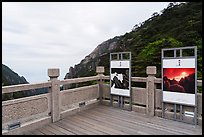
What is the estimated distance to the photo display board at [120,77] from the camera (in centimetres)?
456

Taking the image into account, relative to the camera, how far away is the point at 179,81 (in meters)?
3.64

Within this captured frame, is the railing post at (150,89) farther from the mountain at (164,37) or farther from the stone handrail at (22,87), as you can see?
the mountain at (164,37)

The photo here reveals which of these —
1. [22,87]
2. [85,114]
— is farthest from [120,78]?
[22,87]

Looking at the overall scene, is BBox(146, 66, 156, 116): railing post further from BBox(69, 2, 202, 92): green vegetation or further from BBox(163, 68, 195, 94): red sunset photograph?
BBox(69, 2, 202, 92): green vegetation

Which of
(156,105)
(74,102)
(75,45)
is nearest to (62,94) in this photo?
(74,102)

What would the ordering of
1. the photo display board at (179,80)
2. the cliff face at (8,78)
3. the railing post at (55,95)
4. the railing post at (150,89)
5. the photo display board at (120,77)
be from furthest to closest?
1. the cliff face at (8,78)
2. the photo display board at (120,77)
3. the railing post at (150,89)
4. the railing post at (55,95)
5. the photo display board at (179,80)

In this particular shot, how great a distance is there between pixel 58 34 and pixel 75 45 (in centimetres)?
194

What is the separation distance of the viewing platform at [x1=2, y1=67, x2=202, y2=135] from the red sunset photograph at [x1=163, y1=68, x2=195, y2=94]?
0.20m

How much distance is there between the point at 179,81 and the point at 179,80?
0.02 meters

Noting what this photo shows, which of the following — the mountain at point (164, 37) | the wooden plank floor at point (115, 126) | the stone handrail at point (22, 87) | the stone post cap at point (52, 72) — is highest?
the mountain at point (164, 37)

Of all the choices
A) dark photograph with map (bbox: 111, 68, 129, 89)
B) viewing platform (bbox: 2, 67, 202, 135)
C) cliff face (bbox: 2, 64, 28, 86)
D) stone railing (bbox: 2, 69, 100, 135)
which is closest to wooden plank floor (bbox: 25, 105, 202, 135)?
viewing platform (bbox: 2, 67, 202, 135)

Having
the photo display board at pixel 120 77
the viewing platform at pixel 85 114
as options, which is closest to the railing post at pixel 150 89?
the viewing platform at pixel 85 114

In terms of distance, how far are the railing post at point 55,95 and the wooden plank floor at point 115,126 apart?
187 millimetres

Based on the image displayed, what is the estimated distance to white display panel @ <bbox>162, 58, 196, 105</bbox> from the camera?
3457 mm
